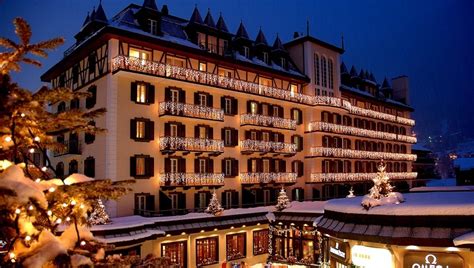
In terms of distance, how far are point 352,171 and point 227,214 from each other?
25.0 meters

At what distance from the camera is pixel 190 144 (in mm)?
32562

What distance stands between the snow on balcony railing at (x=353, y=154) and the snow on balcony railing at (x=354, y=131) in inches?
84.7

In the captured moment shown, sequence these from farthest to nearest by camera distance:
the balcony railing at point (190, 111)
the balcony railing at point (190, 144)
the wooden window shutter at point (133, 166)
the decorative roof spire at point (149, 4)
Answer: the decorative roof spire at point (149, 4) < the balcony railing at point (190, 111) < the balcony railing at point (190, 144) < the wooden window shutter at point (133, 166)

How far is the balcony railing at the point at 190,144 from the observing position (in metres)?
31.4

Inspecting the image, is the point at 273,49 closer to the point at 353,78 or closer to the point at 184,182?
the point at 353,78

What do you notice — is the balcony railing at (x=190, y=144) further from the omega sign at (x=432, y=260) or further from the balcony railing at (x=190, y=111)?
the omega sign at (x=432, y=260)

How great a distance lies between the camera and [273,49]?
45500 mm

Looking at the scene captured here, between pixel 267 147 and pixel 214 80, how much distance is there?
8635 millimetres

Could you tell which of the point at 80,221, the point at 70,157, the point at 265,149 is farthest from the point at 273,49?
the point at 80,221

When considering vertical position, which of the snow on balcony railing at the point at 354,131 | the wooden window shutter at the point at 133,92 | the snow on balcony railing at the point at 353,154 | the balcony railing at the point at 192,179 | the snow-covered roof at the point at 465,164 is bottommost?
the balcony railing at the point at 192,179

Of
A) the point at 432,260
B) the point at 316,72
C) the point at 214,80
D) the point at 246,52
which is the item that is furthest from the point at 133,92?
the point at 316,72

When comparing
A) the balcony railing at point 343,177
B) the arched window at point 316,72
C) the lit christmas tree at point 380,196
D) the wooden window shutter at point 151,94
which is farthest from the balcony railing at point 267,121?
the lit christmas tree at point 380,196

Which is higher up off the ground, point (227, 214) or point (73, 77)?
point (73, 77)

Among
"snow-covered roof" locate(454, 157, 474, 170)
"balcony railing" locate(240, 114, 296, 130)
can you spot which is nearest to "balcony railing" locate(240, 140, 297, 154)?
"balcony railing" locate(240, 114, 296, 130)
